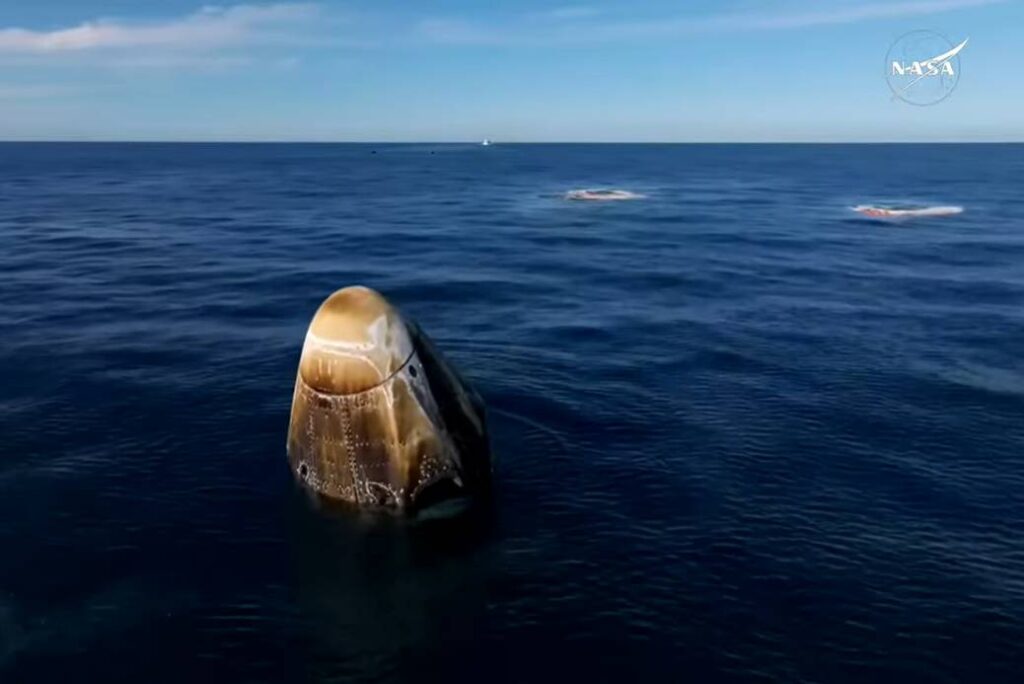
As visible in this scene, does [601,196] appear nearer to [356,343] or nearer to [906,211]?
[906,211]

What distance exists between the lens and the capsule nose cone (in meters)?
32.3

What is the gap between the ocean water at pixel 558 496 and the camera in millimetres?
27828

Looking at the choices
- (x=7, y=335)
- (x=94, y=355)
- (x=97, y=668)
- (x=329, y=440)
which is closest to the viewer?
(x=97, y=668)

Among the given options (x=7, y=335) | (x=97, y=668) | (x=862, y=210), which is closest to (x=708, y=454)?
(x=97, y=668)

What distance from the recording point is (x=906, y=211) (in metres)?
145

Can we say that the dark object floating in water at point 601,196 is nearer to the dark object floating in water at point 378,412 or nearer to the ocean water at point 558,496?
the ocean water at point 558,496

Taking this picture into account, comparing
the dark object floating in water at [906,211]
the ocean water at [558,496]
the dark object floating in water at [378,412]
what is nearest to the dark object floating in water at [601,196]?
the dark object floating in water at [906,211]

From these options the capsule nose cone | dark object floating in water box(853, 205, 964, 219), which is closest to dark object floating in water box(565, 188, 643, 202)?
dark object floating in water box(853, 205, 964, 219)

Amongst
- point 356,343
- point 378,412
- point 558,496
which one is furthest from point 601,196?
point 378,412

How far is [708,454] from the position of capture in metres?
42.5

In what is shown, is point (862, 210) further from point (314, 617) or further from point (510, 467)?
point (314, 617)

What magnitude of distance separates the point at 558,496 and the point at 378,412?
33.0 feet

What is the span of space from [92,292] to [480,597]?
64.8 metres

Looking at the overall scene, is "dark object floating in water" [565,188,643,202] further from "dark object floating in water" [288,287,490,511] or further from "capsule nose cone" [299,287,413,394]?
"capsule nose cone" [299,287,413,394]
